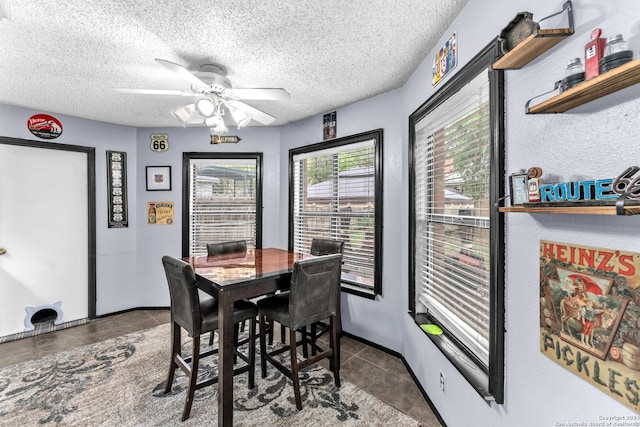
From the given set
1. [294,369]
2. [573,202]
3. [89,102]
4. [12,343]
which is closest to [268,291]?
[294,369]

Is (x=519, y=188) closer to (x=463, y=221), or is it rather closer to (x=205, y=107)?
(x=463, y=221)

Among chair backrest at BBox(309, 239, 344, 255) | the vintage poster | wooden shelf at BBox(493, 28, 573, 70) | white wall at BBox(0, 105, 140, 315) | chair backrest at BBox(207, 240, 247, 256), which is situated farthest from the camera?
white wall at BBox(0, 105, 140, 315)

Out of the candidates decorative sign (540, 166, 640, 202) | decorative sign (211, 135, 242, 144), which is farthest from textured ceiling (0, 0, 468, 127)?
decorative sign (540, 166, 640, 202)

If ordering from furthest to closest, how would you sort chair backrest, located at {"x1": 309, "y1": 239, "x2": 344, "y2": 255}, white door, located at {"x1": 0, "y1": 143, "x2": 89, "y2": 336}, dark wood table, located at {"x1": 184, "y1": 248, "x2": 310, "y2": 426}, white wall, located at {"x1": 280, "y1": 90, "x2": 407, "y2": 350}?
1. white door, located at {"x1": 0, "y1": 143, "x2": 89, "y2": 336}
2. chair backrest, located at {"x1": 309, "y1": 239, "x2": 344, "y2": 255}
3. white wall, located at {"x1": 280, "y1": 90, "x2": 407, "y2": 350}
4. dark wood table, located at {"x1": 184, "y1": 248, "x2": 310, "y2": 426}

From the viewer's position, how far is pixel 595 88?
2.50ft

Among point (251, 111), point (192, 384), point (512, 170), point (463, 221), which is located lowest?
point (192, 384)

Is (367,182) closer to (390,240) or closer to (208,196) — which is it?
(390,240)

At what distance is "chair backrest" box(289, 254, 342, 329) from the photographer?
1.95m

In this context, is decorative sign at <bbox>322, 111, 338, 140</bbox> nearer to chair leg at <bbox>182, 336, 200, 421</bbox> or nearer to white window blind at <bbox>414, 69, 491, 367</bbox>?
white window blind at <bbox>414, 69, 491, 367</bbox>

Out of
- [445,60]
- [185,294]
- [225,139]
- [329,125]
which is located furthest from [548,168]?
[225,139]

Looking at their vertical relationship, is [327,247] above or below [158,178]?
below

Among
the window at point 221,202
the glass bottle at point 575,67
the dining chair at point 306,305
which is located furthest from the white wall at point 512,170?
the window at point 221,202

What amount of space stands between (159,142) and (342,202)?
2.63 metres

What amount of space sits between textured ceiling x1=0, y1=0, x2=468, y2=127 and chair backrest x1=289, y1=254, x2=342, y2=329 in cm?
146
